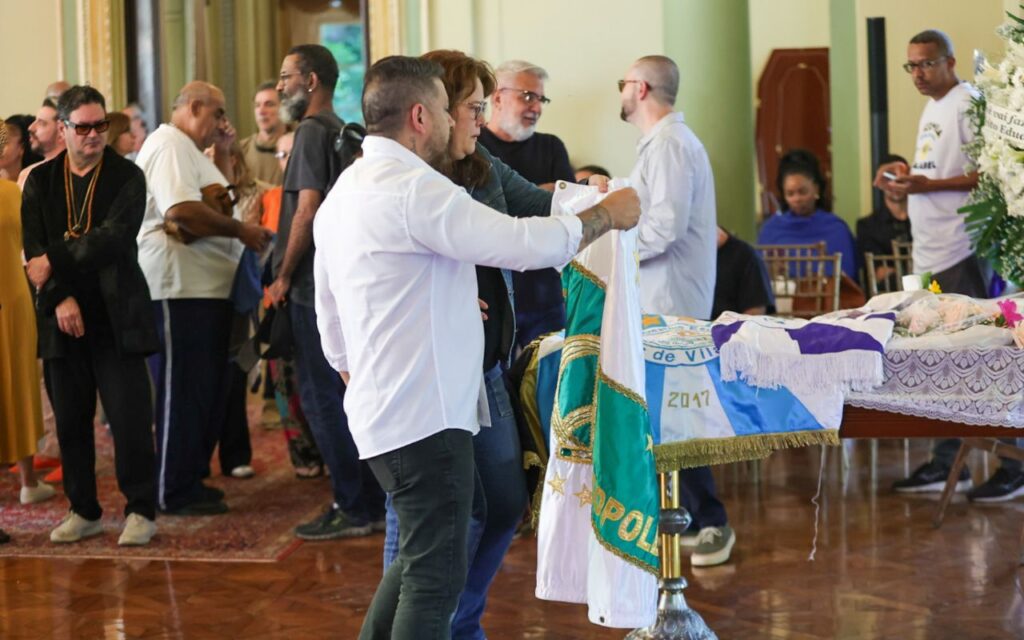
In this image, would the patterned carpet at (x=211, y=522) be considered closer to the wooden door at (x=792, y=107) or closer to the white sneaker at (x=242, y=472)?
the white sneaker at (x=242, y=472)

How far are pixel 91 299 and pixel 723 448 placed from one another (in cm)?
250

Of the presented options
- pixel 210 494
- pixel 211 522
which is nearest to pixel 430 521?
pixel 211 522

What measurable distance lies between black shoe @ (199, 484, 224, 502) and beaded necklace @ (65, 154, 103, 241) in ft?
4.06

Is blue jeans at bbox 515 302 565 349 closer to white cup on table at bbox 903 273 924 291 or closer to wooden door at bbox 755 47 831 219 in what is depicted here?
white cup on table at bbox 903 273 924 291

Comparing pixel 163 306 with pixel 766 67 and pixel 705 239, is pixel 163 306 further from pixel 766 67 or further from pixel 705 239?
pixel 766 67

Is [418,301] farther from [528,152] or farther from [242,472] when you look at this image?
[242,472]

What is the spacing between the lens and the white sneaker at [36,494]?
5.67 metres

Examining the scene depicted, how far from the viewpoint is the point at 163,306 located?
525 centimetres

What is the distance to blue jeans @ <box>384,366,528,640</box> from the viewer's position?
3.09 metres

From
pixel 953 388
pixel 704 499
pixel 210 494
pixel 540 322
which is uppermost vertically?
pixel 540 322

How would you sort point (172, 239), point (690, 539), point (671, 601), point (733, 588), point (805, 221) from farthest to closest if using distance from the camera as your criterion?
point (805, 221), point (172, 239), point (690, 539), point (733, 588), point (671, 601)

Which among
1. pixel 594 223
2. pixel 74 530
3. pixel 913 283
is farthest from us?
pixel 74 530

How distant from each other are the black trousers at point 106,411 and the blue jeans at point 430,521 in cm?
233

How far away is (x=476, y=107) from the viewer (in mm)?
3080
